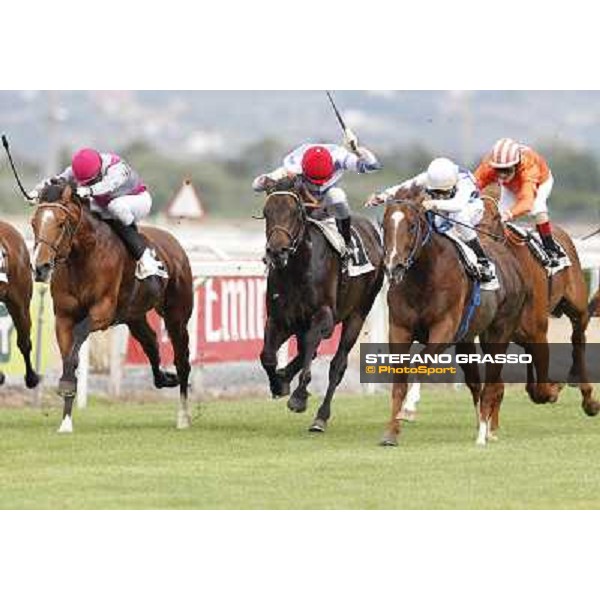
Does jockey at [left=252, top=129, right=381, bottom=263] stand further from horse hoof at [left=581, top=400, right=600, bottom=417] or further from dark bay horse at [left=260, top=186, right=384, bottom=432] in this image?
horse hoof at [left=581, top=400, right=600, bottom=417]

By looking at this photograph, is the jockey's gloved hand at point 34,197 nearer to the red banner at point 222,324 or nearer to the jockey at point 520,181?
the jockey at point 520,181

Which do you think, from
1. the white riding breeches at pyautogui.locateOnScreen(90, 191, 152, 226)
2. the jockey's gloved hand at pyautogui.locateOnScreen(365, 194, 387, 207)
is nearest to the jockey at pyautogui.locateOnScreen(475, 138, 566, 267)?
the jockey's gloved hand at pyautogui.locateOnScreen(365, 194, 387, 207)

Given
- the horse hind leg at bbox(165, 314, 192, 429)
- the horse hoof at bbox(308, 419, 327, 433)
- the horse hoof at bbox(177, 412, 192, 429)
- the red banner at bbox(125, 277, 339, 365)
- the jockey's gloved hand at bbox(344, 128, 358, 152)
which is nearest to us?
the horse hoof at bbox(308, 419, 327, 433)

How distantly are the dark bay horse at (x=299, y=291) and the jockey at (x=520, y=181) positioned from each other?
1.34 meters

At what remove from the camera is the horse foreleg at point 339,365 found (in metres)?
13.2

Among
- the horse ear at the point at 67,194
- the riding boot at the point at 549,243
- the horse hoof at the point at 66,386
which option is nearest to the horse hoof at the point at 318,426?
the horse hoof at the point at 66,386

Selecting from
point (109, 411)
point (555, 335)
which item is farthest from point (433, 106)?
point (109, 411)

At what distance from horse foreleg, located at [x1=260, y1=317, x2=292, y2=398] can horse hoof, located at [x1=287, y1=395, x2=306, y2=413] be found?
488 mm

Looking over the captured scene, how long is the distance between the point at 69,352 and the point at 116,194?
1.28 m

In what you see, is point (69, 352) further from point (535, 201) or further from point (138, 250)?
point (535, 201)

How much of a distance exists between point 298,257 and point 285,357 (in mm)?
3779

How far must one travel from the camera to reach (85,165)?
12672 millimetres

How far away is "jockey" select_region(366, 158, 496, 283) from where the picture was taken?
1201 centimetres

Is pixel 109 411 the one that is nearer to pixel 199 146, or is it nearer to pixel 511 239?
pixel 511 239
